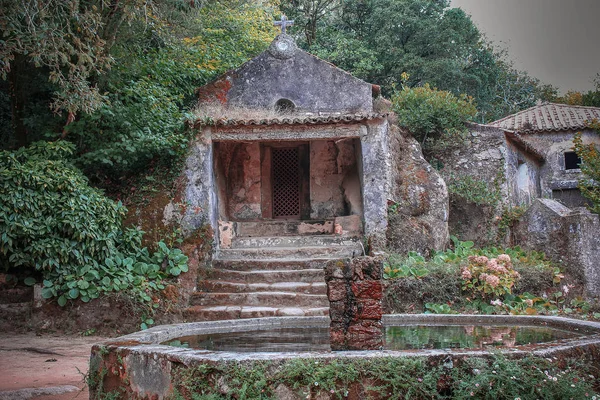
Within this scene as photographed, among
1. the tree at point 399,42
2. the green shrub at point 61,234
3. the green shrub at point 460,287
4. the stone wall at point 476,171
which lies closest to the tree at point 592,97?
the tree at point 399,42

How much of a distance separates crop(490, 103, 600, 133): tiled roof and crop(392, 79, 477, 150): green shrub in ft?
15.5

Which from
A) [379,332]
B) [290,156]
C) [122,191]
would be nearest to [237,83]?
[290,156]

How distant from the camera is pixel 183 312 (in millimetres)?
9414

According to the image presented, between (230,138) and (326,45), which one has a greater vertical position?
(326,45)

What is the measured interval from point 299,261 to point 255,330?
545 centimetres

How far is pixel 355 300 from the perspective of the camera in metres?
4.22

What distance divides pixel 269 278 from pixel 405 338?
5850 mm

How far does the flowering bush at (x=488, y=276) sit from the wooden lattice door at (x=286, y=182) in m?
5.66

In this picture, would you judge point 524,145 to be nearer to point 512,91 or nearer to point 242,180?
point 242,180

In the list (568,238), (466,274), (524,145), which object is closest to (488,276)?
(466,274)

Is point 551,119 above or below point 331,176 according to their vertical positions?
above

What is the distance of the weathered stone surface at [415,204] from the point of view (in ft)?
39.4

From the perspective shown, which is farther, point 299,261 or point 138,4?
point 299,261

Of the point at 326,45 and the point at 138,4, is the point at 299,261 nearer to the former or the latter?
the point at 138,4
